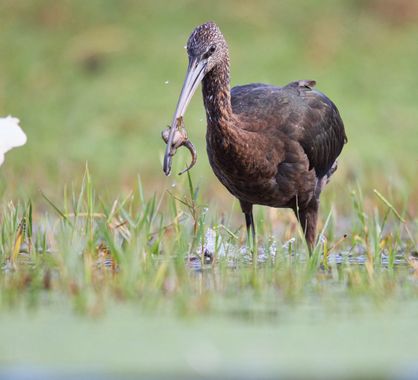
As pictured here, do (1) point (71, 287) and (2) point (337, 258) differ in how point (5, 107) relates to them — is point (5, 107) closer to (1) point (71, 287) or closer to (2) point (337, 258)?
(2) point (337, 258)

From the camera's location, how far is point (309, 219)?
6406 mm

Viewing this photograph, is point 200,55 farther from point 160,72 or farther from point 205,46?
point 160,72

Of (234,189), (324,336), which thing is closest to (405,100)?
(234,189)

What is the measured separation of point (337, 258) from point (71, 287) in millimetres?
1908

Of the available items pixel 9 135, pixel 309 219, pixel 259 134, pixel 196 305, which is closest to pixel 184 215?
pixel 259 134

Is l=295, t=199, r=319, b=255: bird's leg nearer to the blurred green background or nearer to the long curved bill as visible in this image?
the long curved bill

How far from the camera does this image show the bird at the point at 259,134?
5719mm

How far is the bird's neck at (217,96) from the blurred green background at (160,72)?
2.98 metres

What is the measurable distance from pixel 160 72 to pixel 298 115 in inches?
229

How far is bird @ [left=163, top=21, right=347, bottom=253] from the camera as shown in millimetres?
5719

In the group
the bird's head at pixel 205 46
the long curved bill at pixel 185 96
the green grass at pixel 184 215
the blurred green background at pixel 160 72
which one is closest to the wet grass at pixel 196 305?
the green grass at pixel 184 215

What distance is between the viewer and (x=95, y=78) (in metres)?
11.9

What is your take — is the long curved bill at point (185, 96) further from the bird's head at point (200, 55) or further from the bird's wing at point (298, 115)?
the bird's wing at point (298, 115)

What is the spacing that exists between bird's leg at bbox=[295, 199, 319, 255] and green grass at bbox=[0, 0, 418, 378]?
0.40 feet
